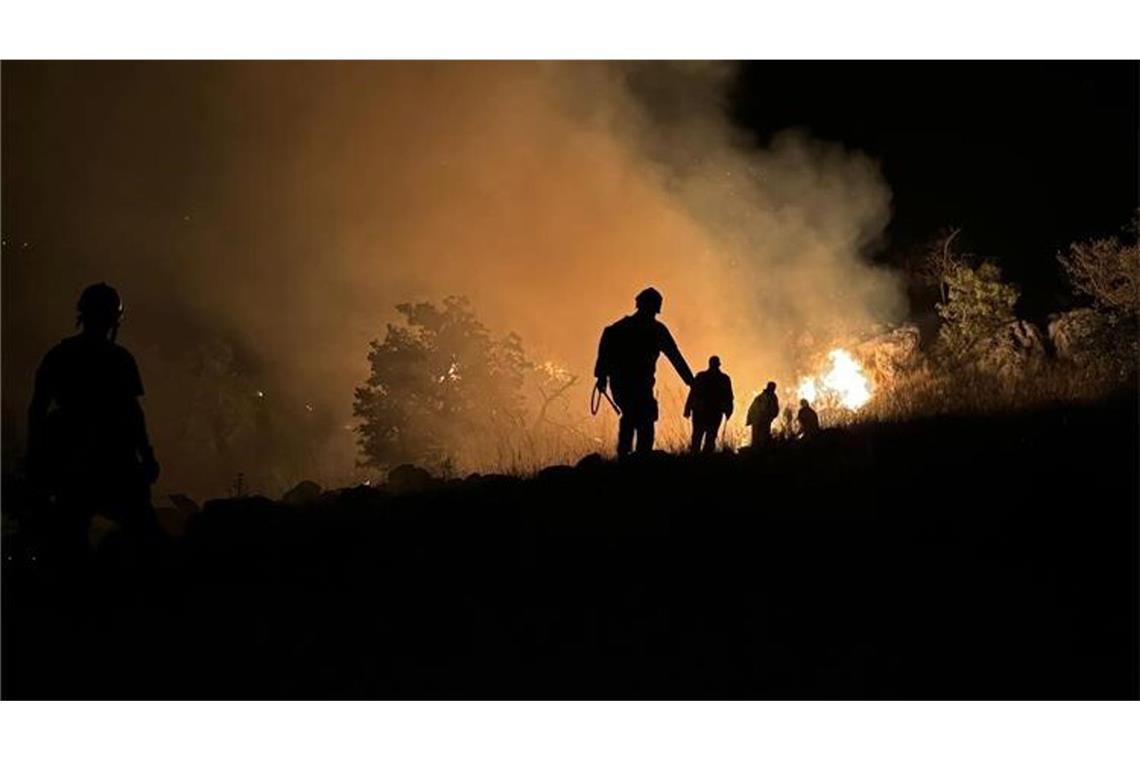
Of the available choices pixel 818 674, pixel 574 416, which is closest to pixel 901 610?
pixel 818 674

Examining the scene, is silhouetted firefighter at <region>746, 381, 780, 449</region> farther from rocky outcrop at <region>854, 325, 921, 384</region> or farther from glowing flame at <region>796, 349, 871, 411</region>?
rocky outcrop at <region>854, 325, 921, 384</region>

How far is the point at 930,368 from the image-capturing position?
77.8ft

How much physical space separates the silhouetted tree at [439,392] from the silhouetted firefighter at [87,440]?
Result: 22379mm

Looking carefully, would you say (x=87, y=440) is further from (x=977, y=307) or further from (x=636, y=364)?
(x=977, y=307)

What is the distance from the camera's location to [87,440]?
4.36 meters

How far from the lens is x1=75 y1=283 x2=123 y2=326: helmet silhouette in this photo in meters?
4.49

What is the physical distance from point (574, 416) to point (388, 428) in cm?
782

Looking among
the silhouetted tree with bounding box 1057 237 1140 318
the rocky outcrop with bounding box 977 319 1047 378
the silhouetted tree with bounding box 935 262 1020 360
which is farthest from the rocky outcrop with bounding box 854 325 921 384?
the silhouetted tree with bounding box 1057 237 1140 318

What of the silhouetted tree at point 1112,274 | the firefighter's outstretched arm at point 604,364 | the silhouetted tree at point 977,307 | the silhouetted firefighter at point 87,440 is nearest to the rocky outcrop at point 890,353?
the silhouetted tree at point 977,307

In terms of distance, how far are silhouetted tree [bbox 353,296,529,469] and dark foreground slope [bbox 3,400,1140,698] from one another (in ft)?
72.2

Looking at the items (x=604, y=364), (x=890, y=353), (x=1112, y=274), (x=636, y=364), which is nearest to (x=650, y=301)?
(x=636, y=364)

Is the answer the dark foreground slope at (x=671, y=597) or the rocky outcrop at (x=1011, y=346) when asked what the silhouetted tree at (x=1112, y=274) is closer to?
the rocky outcrop at (x=1011, y=346)

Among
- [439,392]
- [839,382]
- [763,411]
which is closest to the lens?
[763,411]

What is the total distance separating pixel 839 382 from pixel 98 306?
23140 mm
